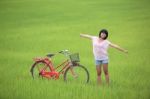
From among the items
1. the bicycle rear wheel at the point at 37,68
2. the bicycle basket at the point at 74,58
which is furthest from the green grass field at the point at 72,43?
the bicycle basket at the point at 74,58

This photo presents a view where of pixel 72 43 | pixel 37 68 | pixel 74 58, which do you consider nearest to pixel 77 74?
pixel 74 58

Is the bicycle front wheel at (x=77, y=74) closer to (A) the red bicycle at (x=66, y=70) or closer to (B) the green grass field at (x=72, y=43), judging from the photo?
(A) the red bicycle at (x=66, y=70)

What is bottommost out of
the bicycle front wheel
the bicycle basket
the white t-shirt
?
the bicycle front wheel

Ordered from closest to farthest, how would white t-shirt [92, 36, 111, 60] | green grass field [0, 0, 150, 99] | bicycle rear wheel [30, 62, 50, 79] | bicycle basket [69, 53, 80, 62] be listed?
green grass field [0, 0, 150, 99], white t-shirt [92, 36, 111, 60], bicycle basket [69, 53, 80, 62], bicycle rear wheel [30, 62, 50, 79]

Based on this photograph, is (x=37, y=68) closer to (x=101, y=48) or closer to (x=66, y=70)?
(x=66, y=70)

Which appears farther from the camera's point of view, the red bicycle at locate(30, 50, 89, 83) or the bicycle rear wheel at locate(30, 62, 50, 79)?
the bicycle rear wheel at locate(30, 62, 50, 79)

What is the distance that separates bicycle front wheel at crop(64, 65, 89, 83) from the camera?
832 centimetres

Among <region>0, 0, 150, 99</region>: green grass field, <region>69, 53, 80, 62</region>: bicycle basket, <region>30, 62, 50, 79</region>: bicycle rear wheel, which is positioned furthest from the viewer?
<region>30, 62, 50, 79</region>: bicycle rear wheel

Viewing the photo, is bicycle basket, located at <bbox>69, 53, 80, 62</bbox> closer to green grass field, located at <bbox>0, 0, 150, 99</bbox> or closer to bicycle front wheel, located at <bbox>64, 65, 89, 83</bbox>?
bicycle front wheel, located at <bbox>64, 65, 89, 83</bbox>

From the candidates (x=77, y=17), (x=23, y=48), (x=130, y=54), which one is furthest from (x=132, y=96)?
(x=77, y=17)

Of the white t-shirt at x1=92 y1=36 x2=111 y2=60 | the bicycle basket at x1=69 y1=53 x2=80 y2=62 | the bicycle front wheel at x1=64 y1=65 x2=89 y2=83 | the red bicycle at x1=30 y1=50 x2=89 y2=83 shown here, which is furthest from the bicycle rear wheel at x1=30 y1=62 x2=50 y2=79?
the white t-shirt at x1=92 y1=36 x2=111 y2=60

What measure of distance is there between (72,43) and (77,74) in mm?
7315

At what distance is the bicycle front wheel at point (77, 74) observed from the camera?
8320 millimetres

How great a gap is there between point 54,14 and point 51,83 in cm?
2048
